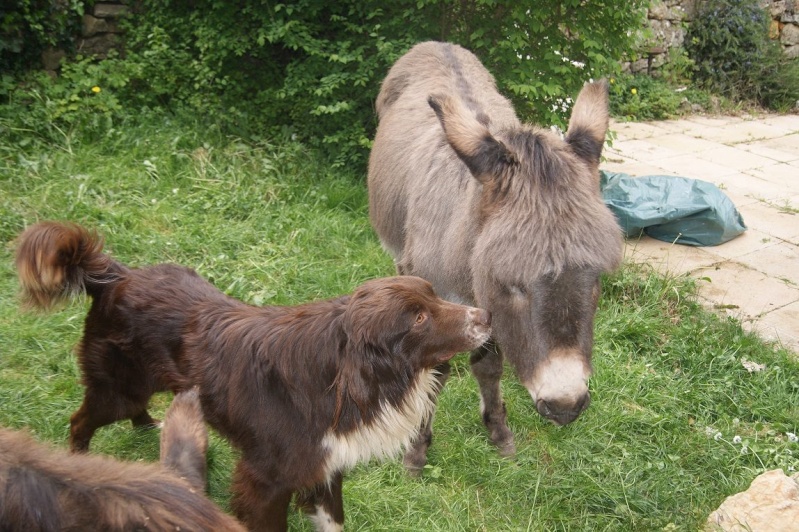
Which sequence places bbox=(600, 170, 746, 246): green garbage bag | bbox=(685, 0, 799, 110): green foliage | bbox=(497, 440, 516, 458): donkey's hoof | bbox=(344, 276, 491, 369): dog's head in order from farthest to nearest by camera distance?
bbox=(685, 0, 799, 110): green foliage < bbox=(600, 170, 746, 246): green garbage bag < bbox=(497, 440, 516, 458): donkey's hoof < bbox=(344, 276, 491, 369): dog's head

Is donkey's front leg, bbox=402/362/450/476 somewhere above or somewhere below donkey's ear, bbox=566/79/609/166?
below

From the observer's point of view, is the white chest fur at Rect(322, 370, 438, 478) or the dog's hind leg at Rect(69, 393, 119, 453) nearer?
the white chest fur at Rect(322, 370, 438, 478)

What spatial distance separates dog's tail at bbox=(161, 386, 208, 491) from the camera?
6.75 ft

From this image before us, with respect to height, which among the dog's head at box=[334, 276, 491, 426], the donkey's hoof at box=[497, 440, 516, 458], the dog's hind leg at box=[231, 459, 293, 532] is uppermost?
the dog's head at box=[334, 276, 491, 426]

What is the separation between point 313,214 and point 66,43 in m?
3.33

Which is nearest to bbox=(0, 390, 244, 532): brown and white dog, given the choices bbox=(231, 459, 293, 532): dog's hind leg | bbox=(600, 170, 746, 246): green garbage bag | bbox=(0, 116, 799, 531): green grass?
bbox=(231, 459, 293, 532): dog's hind leg

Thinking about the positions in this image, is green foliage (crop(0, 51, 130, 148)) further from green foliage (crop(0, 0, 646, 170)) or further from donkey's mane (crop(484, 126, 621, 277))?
donkey's mane (crop(484, 126, 621, 277))

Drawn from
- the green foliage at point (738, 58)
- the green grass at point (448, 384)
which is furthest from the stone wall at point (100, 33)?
the green foliage at point (738, 58)

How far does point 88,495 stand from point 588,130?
258cm

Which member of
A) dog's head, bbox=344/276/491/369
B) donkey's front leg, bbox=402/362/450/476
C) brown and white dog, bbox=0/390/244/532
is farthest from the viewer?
donkey's front leg, bbox=402/362/450/476

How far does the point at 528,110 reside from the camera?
665 cm

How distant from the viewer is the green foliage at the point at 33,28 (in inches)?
268

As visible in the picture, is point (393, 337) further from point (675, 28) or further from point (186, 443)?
point (675, 28)

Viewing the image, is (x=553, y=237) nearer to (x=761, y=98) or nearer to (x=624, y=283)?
(x=624, y=283)
